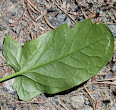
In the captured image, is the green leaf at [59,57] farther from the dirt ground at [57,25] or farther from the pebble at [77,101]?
the pebble at [77,101]

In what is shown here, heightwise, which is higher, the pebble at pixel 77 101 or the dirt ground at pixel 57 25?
the dirt ground at pixel 57 25

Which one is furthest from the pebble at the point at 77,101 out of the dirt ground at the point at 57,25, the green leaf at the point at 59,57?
the green leaf at the point at 59,57

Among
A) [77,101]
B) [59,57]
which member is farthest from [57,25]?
[77,101]

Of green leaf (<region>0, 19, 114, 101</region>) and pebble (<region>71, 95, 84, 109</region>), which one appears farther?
pebble (<region>71, 95, 84, 109</region>)

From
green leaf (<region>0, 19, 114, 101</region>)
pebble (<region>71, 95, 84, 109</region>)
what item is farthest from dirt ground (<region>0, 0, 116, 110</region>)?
green leaf (<region>0, 19, 114, 101</region>)

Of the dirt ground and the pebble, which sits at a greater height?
the dirt ground

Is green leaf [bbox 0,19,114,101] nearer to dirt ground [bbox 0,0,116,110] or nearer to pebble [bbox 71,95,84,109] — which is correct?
dirt ground [bbox 0,0,116,110]

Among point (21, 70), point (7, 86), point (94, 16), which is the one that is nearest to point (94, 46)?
point (94, 16)

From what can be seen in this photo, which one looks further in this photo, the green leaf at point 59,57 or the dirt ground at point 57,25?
the dirt ground at point 57,25

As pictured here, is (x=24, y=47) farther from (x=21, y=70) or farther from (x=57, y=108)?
(x=57, y=108)
